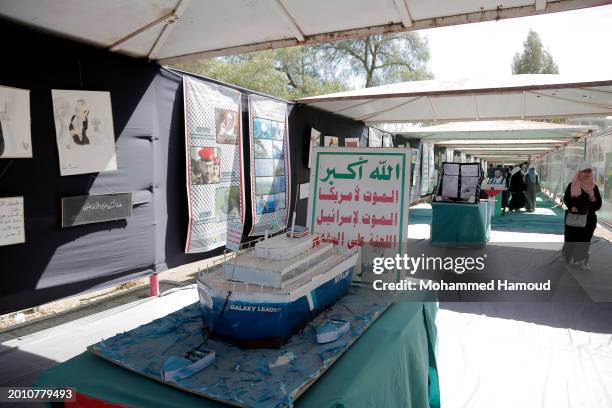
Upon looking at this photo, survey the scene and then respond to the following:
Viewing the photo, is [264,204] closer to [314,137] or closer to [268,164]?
[268,164]

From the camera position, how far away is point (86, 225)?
300cm

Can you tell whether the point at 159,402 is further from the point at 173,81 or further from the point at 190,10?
the point at 173,81

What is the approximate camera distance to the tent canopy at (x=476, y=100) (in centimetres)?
432

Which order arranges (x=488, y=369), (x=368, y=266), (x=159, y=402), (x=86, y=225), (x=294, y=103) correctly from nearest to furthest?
(x=159, y=402) < (x=368, y=266) < (x=488, y=369) < (x=86, y=225) < (x=294, y=103)

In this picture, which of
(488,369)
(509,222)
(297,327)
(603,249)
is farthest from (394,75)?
(297,327)

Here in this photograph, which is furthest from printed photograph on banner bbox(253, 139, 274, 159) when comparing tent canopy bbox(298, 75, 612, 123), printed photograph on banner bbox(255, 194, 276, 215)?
tent canopy bbox(298, 75, 612, 123)

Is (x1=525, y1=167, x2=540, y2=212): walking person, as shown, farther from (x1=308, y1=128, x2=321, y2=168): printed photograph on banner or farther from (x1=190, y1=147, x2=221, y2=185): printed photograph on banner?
(x1=190, y1=147, x2=221, y2=185): printed photograph on banner

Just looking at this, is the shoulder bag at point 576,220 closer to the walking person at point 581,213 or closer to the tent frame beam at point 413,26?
the walking person at point 581,213

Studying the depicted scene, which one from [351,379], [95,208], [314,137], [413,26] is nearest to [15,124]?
[95,208]

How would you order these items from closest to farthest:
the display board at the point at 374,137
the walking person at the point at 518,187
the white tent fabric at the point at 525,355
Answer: the white tent fabric at the point at 525,355 → the display board at the point at 374,137 → the walking person at the point at 518,187

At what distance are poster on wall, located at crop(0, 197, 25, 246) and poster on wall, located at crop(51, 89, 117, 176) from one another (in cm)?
37

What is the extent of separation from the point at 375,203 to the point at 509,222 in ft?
28.3

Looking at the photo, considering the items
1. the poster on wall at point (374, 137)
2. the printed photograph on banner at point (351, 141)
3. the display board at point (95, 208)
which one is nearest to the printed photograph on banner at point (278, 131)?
the display board at point (95, 208)

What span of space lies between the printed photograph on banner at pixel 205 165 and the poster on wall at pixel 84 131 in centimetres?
80
